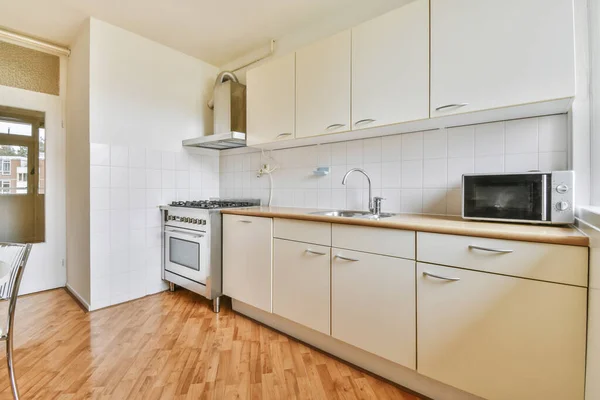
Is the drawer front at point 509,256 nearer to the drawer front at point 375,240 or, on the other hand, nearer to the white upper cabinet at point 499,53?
the drawer front at point 375,240

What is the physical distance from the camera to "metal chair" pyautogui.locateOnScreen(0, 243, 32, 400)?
121cm

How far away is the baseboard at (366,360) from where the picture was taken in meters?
1.35

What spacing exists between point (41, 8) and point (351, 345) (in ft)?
11.1

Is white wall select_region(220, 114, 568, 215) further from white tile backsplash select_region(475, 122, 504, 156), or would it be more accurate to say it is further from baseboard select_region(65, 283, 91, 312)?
baseboard select_region(65, 283, 91, 312)

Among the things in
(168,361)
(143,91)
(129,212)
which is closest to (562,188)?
(168,361)

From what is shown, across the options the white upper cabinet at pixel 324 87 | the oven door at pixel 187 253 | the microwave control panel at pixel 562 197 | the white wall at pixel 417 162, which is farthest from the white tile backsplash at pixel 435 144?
the oven door at pixel 187 253

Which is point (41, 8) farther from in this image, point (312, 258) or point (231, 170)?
point (312, 258)

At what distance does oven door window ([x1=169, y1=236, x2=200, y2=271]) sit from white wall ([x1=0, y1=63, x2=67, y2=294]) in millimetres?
1293

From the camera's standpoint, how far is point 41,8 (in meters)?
2.20

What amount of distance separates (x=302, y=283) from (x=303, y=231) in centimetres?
33

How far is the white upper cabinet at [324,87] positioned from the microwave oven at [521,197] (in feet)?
2.80

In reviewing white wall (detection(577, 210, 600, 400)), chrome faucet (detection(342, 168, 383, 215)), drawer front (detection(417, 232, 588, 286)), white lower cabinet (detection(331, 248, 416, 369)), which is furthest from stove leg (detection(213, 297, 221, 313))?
white wall (detection(577, 210, 600, 400))

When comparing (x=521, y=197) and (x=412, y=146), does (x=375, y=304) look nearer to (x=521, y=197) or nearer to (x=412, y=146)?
(x=521, y=197)

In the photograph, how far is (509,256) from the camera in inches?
43.1
